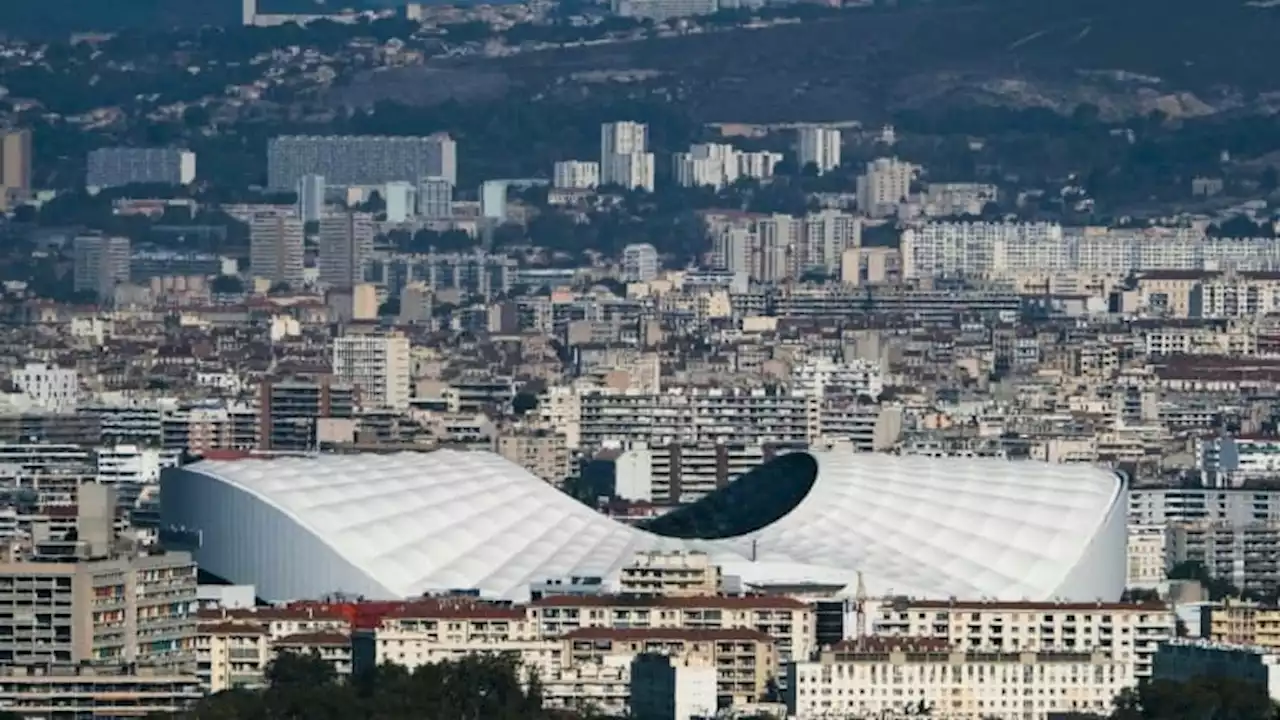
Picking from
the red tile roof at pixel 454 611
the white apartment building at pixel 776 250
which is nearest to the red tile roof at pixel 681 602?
the red tile roof at pixel 454 611

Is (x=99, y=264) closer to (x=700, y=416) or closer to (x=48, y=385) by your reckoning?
(x=48, y=385)

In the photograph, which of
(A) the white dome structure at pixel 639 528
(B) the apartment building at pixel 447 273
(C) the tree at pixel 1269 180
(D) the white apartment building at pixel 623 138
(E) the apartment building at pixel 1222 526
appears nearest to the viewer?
(A) the white dome structure at pixel 639 528

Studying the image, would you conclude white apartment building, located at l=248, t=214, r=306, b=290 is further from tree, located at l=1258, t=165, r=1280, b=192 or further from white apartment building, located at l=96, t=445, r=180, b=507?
white apartment building, located at l=96, t=445, r=180, b=507

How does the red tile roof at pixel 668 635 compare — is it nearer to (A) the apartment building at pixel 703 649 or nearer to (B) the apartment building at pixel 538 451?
(A) the apartment building at pixel 703 649

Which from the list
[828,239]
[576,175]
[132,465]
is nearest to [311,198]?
[576,175]

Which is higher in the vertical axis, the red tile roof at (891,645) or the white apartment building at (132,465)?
the red tile roof at (891,645)

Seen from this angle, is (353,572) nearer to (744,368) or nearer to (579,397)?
(579,397)
